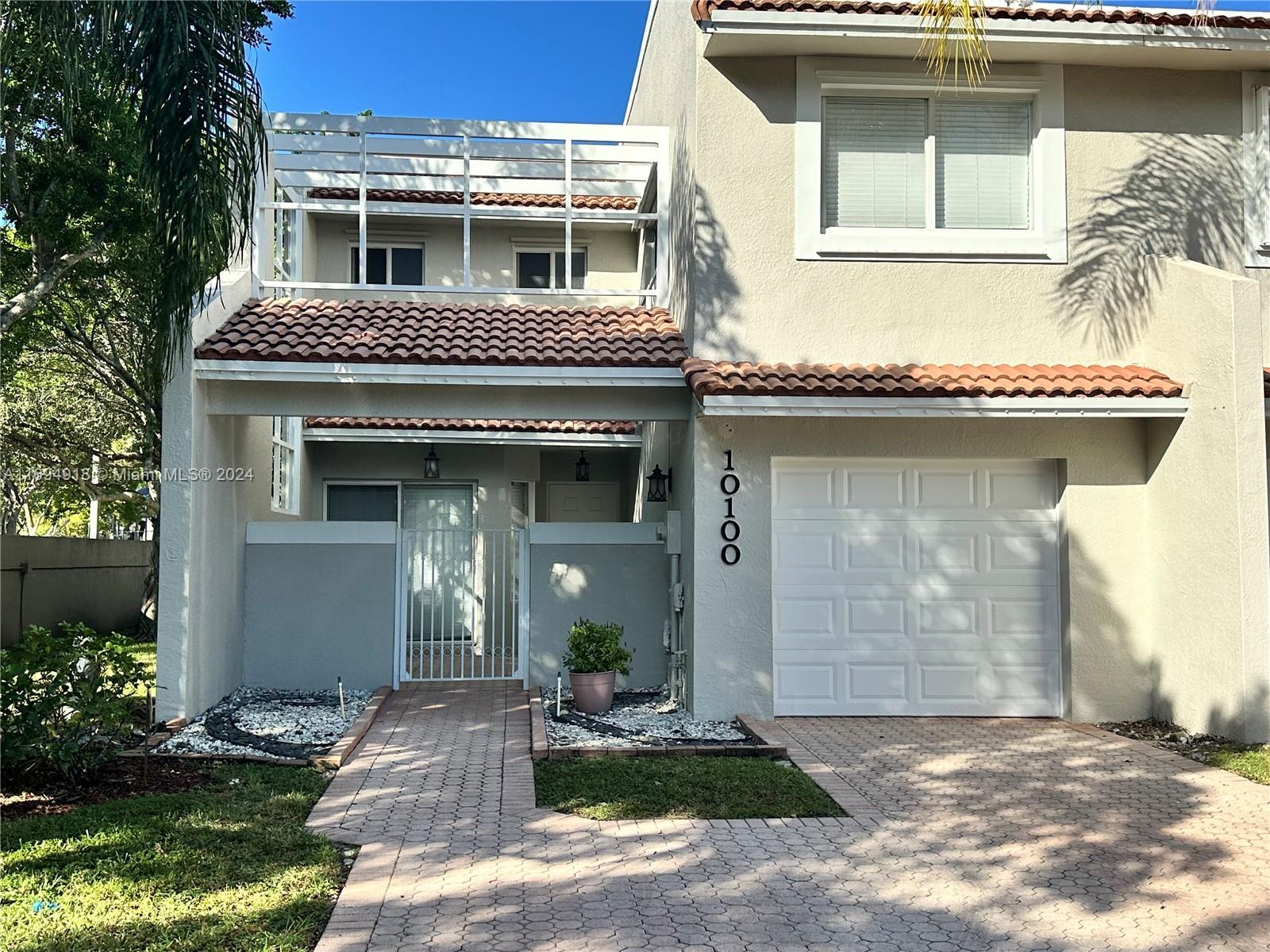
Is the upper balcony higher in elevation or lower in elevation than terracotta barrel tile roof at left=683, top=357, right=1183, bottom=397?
higher

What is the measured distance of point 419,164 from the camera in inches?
Result: 570

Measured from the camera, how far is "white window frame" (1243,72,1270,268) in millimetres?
11422

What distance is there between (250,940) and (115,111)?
867cm

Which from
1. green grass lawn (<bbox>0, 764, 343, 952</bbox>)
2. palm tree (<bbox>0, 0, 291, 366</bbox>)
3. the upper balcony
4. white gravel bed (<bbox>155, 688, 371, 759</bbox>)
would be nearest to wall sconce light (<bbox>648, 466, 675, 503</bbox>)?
the upper balcony

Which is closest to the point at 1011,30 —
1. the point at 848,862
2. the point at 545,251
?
the point at 848,862

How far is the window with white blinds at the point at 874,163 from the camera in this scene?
11336mm

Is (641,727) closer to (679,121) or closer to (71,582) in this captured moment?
(679,121)

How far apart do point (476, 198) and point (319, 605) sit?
7.33 m

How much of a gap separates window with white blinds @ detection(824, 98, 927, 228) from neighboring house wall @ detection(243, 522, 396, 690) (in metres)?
6.40

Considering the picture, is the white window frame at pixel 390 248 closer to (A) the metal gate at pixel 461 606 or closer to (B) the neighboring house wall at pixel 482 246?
(B) the neighboring house wall at pixel 482 246

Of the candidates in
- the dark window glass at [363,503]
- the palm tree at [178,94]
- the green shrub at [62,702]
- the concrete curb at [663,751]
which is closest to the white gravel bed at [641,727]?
the concrete curb at [663,751]

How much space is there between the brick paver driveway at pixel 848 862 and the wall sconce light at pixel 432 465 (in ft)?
25.0

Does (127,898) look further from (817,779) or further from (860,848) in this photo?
(817,779)

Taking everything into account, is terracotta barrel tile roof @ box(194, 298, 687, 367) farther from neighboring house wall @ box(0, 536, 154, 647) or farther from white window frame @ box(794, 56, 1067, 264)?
neighboring house wall @ box(0, 536, 154, 647)
